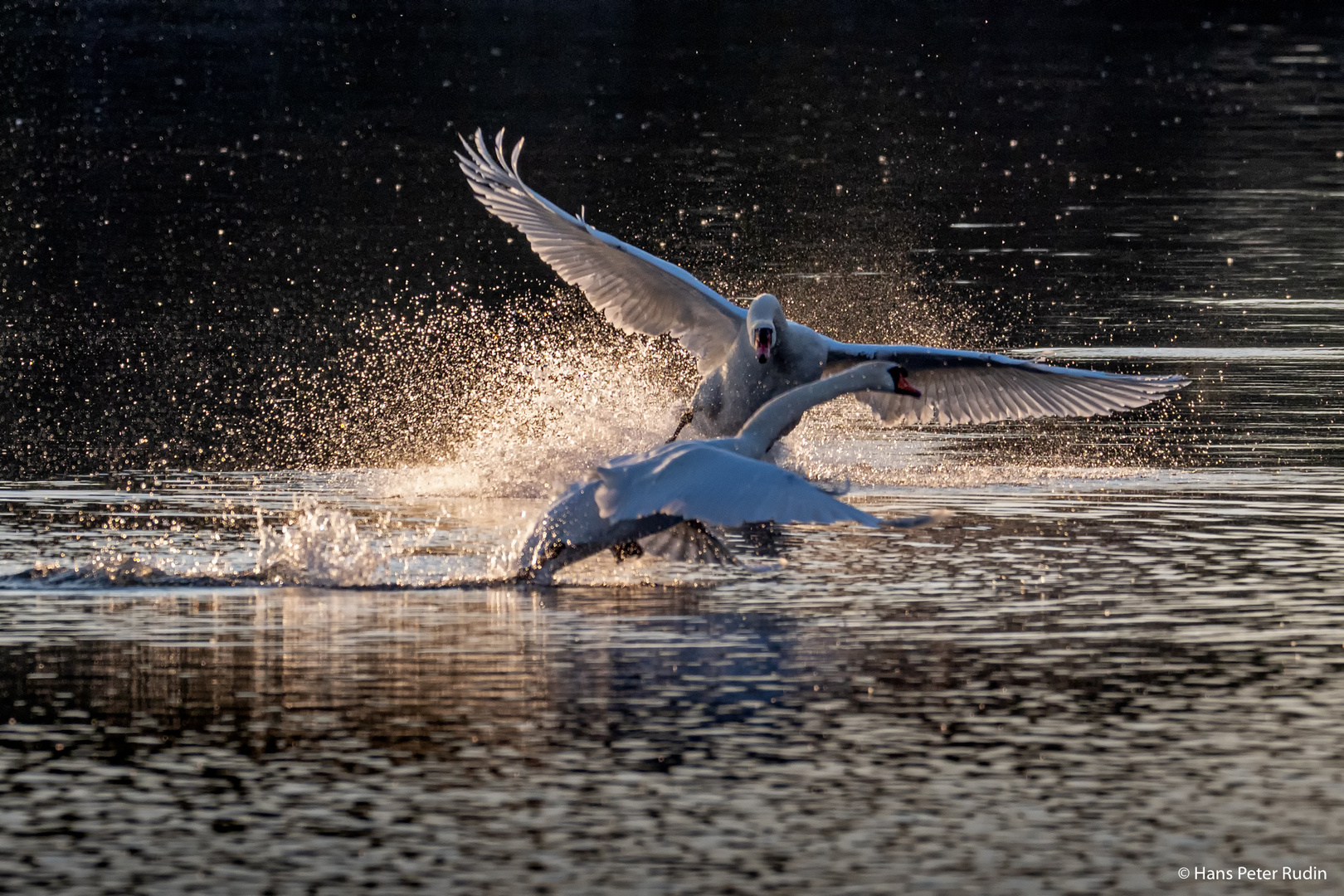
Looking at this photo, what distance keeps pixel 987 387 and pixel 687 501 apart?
5292 mm

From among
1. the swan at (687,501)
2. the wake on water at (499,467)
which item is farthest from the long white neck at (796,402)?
the wake on water at (499,467)

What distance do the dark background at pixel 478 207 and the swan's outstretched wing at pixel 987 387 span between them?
2924 mm

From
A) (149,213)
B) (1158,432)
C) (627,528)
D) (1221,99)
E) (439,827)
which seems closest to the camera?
(439,827)

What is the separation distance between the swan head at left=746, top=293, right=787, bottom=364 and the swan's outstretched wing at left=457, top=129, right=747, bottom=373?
0.95 m

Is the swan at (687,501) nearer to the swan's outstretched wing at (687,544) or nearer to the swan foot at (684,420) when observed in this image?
the swan's outstretched wing at (687,544)

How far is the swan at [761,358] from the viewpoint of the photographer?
50.7 feet

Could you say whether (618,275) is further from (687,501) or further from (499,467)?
(687,501)

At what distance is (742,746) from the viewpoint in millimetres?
8867

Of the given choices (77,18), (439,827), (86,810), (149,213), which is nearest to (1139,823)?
(439,827)

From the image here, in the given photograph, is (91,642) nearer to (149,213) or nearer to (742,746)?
(742,746)

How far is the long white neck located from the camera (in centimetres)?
1263

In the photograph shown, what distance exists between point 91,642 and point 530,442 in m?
5.53

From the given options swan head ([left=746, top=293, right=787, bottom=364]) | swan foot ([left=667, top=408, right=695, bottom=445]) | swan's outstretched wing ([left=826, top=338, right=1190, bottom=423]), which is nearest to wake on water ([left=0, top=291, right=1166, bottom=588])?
swan foot ([left=667, top=408, right=695, bottom=445])

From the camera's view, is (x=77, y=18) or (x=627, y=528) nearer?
(x=627, y=528)
